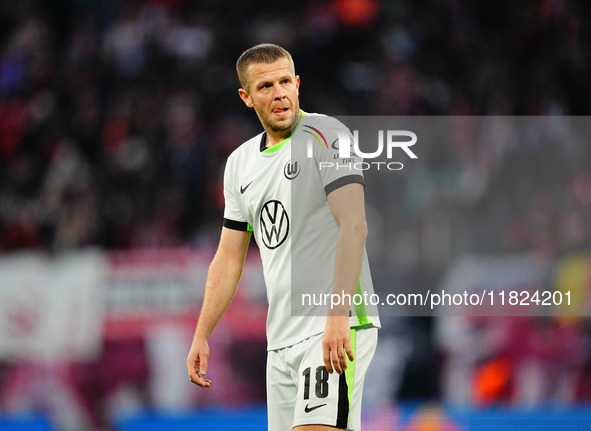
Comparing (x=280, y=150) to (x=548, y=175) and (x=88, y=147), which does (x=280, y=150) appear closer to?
(x=548, y=175)

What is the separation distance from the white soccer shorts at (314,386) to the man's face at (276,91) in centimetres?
96

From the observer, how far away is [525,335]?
316 inches

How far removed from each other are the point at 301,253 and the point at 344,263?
36 cm

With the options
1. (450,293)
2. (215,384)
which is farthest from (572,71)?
(215,384)

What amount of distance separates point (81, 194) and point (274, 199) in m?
5.90

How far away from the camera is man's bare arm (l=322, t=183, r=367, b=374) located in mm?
3684

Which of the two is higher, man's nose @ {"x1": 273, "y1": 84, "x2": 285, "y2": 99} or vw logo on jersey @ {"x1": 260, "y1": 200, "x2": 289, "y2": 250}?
man's nose @ {"x1": 273, "y1": 84, "x2": 285, "y2": 99}

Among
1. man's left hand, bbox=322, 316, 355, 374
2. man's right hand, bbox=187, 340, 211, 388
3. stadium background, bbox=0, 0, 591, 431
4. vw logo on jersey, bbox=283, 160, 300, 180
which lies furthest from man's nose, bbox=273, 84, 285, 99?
stadium background, bbox=0, 0, 591, 431

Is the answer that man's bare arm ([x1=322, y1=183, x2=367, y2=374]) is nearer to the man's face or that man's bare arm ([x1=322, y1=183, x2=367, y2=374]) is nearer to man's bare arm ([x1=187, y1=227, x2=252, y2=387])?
the man's face

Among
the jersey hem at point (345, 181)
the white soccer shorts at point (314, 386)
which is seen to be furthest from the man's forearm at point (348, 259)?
the white soccer shorts at point (314, 386)

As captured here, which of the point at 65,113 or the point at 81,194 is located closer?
the point at 81,194

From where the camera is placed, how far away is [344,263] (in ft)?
12.3

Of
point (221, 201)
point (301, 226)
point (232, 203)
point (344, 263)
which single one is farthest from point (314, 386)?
point (221, 201)

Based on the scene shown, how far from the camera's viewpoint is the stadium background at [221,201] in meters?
8.08
